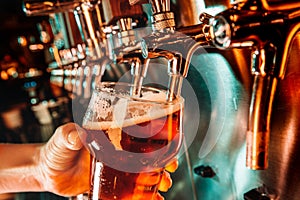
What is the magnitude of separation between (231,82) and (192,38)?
30 cm

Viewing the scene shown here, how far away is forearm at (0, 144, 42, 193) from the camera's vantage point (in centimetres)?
110

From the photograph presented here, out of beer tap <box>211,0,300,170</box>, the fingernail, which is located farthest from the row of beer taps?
the fingernail

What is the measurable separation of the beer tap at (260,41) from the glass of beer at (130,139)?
0.18 metres

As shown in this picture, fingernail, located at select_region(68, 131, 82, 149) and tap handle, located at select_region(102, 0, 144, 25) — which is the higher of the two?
tap handle, located at select_region(102, 0, 144, 25)

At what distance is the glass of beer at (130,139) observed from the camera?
27.5 inches

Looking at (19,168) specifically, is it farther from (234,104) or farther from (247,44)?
(247,44)

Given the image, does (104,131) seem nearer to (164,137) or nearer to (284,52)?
(164,137)

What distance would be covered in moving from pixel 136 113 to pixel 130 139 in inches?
1.8

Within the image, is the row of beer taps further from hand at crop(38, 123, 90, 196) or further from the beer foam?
hand at crop(38, 123, 90, 196)

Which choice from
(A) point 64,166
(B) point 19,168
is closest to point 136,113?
(A) point 64,166

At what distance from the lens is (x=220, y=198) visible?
38.1 inches

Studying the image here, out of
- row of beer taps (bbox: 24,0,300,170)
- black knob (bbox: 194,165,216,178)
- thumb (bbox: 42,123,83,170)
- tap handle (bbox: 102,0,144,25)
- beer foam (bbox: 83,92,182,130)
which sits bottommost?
black knob (bbox: 194,165,216,178)

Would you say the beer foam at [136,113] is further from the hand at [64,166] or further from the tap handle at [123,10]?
the tap handle at [123,10]

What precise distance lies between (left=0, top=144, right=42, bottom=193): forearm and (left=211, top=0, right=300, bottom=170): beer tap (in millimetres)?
701
